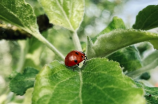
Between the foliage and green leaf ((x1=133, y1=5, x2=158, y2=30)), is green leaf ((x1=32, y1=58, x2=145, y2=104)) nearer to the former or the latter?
the foliage

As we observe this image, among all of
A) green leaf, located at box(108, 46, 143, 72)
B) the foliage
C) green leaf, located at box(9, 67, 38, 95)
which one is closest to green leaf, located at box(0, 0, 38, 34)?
the foliage

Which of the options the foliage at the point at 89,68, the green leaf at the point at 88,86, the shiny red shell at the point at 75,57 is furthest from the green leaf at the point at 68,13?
the green leaf at the point at 88,86

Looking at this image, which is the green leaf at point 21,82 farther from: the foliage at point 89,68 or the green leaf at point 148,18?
the green leaf at point 148,18

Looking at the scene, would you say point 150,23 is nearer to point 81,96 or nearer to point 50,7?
point 50,7

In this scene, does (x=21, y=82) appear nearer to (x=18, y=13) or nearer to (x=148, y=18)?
(x=18, y=13)

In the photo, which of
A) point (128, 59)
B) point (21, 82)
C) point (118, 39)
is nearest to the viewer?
point (118, 39)

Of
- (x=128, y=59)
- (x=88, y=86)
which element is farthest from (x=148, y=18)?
(x=88, y=86)
